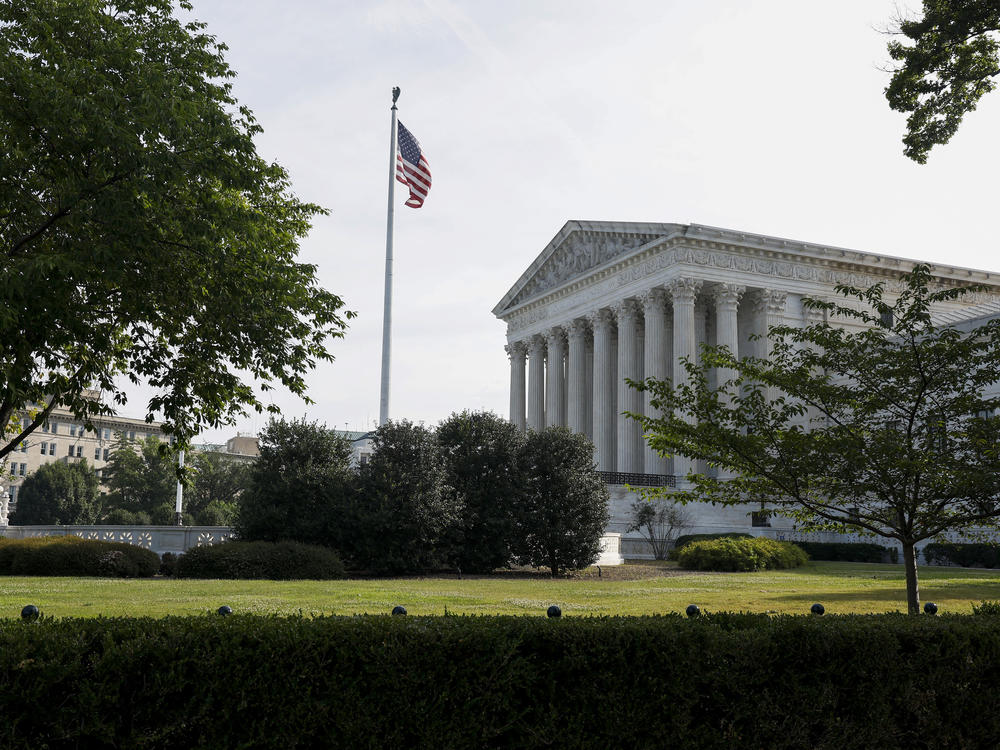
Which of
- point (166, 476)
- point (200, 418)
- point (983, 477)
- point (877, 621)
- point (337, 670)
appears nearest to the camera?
point (337, 670)

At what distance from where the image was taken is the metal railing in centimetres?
5662

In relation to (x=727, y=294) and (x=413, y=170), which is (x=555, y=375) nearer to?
(x=727, y=294)

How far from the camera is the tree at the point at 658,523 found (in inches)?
1871

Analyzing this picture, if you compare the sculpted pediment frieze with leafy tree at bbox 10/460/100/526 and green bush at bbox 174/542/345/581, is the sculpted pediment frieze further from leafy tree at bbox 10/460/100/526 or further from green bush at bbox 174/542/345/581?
leafy tree at bbox 10/460/100/526

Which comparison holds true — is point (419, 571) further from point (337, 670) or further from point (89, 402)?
point (337, 670)

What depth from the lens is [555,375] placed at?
74.1 meters

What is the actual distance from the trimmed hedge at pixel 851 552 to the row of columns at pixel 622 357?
11456 mm

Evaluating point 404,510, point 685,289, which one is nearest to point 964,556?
point 685,289

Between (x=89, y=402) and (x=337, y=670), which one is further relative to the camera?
(x=89, y=402)

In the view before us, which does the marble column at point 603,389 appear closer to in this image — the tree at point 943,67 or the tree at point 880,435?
the tree at point 943,67

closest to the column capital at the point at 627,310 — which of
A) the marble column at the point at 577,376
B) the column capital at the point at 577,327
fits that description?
the column capital at the point at 577,327

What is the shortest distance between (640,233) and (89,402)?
1999 inches

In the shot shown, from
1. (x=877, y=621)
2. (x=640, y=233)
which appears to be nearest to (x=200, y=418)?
(x=877, y=621)

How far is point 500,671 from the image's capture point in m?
7.26
